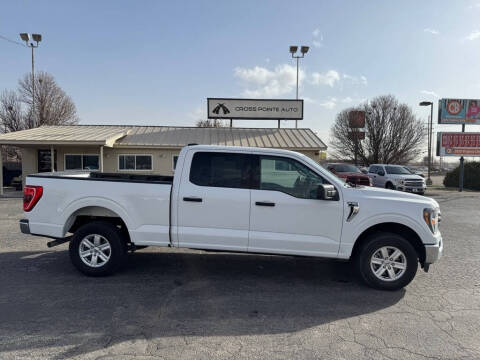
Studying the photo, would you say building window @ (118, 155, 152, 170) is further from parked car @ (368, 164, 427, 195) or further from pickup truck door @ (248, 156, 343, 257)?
pickup truck door @ (248, 156, 343, 257)

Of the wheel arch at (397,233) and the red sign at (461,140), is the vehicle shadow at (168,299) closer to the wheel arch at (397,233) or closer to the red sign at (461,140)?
the wheel arch at (397,233)

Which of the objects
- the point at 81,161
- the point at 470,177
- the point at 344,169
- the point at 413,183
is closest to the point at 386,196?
the point at 344,169

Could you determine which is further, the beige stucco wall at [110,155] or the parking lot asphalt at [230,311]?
the beige stucco wall at [110,155]

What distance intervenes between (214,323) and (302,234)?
1.70 metres

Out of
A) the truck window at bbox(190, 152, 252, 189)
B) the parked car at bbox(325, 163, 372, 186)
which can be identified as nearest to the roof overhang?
the parked car at bbox(325, 163, 372, 186)

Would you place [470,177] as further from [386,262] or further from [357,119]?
[386,262]

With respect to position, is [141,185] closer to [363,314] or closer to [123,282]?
[123,282]

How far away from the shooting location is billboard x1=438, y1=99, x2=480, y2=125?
Result: 2392 cm

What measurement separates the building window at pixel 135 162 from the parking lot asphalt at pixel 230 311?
14.3 meters

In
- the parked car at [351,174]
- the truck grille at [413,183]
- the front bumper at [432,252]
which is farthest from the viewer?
the truck grille at [413,183]

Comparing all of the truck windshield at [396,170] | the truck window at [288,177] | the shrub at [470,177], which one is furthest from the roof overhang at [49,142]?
the shrub at [470,177]

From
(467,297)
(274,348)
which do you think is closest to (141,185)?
(274,348)

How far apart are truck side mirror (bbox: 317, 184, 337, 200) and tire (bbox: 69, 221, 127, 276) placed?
3.01 metres

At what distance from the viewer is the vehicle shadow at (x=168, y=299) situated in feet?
10.9
